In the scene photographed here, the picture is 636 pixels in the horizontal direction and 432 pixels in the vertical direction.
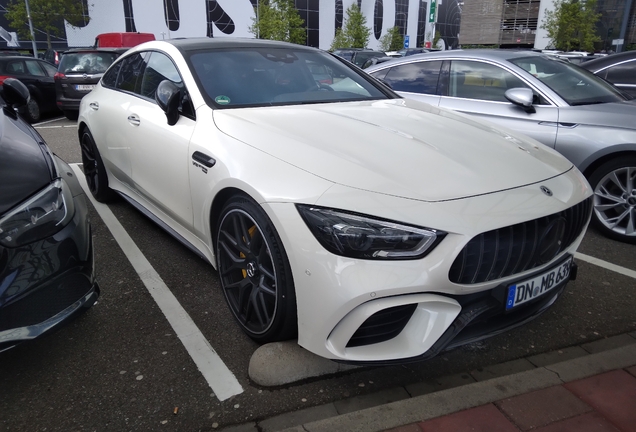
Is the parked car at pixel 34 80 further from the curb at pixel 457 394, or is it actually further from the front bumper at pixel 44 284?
the curb at pixel 457 394

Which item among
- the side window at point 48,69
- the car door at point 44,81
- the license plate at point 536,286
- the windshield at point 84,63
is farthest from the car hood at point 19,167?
the side window at point 48,69

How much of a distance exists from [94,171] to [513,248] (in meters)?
4.00

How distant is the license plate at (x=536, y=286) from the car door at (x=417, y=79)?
298cm

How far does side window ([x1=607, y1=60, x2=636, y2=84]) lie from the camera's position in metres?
5.96

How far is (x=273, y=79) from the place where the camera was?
10.9 feet

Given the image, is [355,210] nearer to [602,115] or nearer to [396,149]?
[396,149]

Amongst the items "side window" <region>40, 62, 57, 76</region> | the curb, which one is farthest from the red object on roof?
the curb

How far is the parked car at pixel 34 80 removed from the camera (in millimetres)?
10578

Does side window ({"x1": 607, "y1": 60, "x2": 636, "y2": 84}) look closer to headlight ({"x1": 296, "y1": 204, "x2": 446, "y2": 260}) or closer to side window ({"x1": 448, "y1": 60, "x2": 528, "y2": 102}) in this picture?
side window ({"x1": 448, "y1": 60, "x2": 528, "y2": 102})

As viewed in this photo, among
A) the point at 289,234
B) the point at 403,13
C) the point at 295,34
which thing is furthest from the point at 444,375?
the point at 403,13

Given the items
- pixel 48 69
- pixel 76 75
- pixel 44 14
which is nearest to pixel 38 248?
pixel 76 75

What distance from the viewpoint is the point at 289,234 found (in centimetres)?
210

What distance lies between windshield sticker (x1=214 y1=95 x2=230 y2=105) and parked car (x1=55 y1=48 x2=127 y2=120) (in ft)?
28.0

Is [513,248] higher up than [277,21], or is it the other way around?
[277,21]
